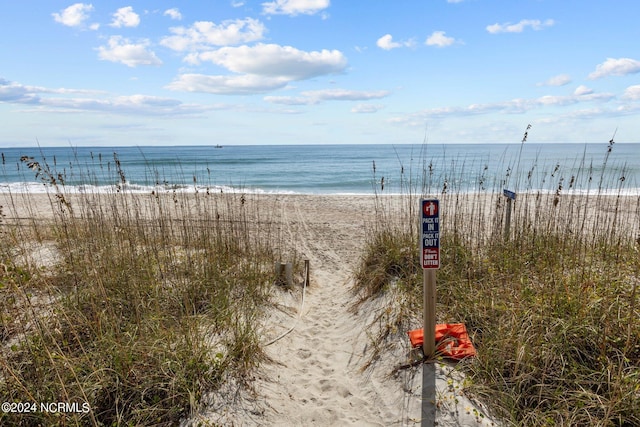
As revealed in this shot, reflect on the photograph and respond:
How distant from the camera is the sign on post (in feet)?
9.23

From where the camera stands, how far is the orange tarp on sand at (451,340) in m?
3.14

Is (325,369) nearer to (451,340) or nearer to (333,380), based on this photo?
(333,380)

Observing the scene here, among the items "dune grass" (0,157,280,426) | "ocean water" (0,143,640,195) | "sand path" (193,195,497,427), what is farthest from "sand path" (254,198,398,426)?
"ocean water" (0,143,640,195)

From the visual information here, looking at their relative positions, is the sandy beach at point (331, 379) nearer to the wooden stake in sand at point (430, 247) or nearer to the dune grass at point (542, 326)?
the dune grass at point (542, 326)

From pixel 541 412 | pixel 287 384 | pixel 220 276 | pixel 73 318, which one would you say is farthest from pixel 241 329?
pixel 541 412

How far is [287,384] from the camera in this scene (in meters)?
3.31

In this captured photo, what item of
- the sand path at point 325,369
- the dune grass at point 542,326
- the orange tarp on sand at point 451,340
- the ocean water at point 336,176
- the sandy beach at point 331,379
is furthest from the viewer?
the ocean water at point 336,176

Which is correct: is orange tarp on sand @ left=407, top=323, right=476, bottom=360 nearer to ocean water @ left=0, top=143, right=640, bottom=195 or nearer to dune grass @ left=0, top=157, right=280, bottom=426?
dune grass @ left=0, top=157, right=280, bottom=426

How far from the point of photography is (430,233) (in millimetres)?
2861

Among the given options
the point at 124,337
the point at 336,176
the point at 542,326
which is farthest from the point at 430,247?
the point at 336,176

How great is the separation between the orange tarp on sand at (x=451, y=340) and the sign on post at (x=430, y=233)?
2.60 ft

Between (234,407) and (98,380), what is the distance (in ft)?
3.14

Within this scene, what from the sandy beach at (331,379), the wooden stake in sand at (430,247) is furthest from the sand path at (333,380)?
the wooden stake in sand at (430,247)

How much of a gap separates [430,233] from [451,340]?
105cm
